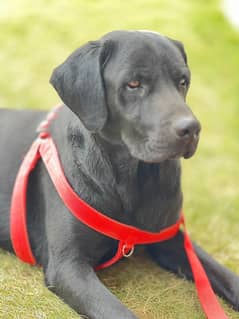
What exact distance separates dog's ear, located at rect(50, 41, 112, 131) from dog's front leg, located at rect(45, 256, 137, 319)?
0.57 meters

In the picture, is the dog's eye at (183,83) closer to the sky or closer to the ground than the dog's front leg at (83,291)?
closer to the sky

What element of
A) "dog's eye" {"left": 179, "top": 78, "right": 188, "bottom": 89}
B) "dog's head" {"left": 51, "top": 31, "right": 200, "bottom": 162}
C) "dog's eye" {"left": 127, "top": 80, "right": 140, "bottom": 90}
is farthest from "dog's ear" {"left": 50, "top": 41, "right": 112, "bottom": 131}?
"dog's eye" {"left": 179, "top": 78, "right": 188, "bottom": 89}

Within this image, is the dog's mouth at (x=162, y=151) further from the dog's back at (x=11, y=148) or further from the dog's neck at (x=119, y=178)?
the dog's back at (x=11, y=148)

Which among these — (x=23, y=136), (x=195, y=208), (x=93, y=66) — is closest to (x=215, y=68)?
(x=195, y=208)

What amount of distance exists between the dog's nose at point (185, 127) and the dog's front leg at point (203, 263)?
0.81 meters

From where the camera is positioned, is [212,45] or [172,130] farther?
[212,45]

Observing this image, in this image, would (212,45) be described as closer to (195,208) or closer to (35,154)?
(195,208)

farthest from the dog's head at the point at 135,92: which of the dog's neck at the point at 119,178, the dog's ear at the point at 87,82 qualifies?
the dog's neck at the point at 119,178

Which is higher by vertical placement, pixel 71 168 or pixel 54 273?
pixel 71 168

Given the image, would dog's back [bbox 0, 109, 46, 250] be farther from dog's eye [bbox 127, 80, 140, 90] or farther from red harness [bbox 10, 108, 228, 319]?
dog's eye [bbox 127, 80, 140, 90]

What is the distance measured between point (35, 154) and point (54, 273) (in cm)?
56

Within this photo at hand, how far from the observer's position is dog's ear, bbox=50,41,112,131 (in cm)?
243

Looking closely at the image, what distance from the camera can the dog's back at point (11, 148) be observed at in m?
3.01

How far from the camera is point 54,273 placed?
2639 millimetres
